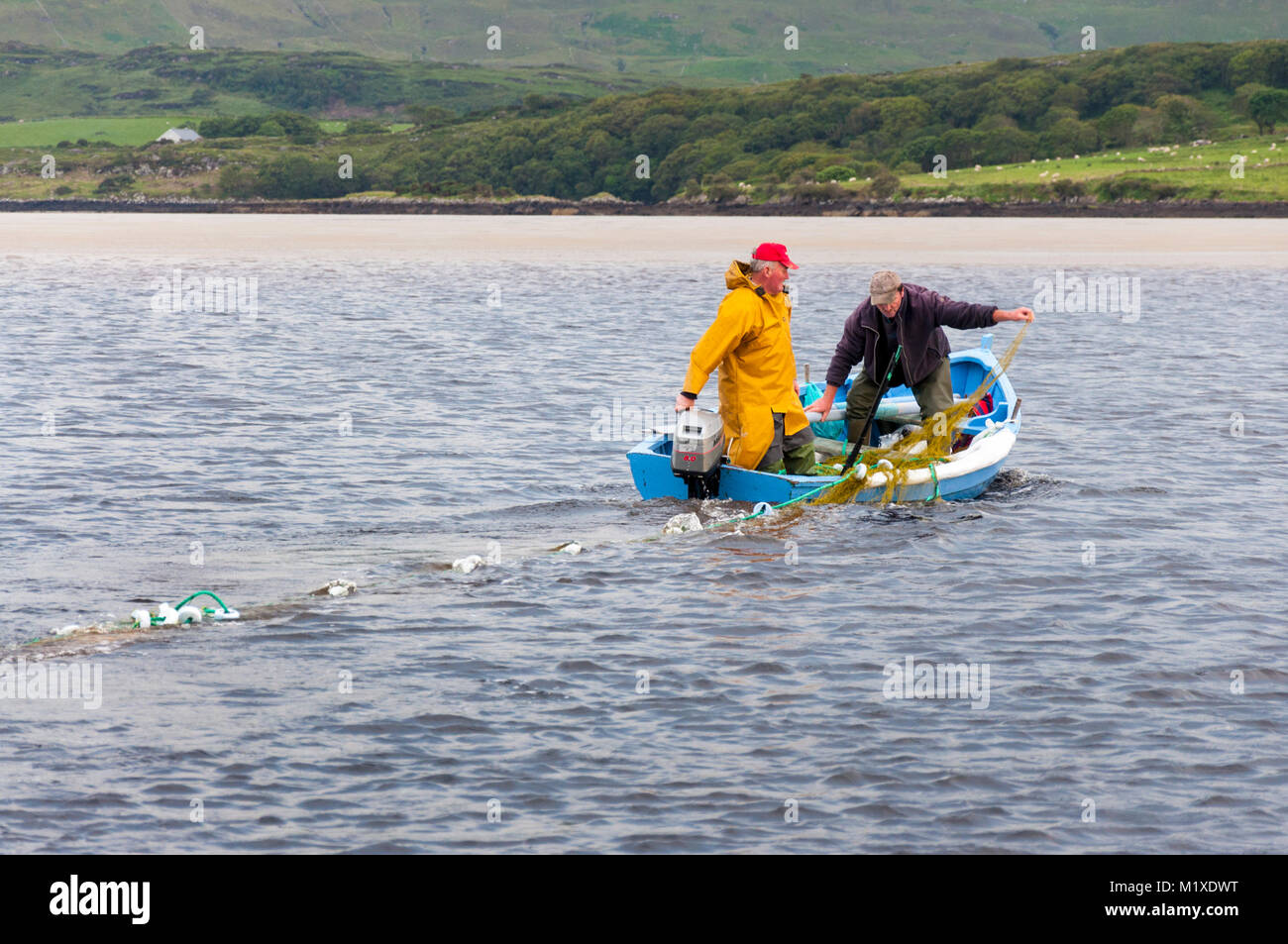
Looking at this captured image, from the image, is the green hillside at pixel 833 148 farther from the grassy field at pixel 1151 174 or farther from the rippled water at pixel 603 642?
the rippled water at pixel 603 642

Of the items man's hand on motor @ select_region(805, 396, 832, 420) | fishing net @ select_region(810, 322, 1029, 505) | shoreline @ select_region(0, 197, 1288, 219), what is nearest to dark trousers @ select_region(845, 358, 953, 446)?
fishing net @ select_region(810, 322, 1029, 505)

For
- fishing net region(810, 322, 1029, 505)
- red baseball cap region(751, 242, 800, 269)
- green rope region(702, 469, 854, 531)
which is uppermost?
red baseball cap region(751, 242, 800, 269)

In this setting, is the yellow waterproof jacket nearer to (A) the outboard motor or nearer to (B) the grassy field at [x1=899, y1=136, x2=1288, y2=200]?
(A) the outboard motor

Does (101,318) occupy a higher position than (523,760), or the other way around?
(101,318)

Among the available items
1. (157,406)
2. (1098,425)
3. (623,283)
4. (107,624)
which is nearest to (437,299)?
(623,283)

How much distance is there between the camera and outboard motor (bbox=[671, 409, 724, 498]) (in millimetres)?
13969

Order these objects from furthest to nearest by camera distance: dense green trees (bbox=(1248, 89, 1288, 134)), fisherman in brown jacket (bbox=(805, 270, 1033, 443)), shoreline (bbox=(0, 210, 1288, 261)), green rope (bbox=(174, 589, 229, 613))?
dense green trees (bbox=(1248, 89, 1288, 134))
shoreline (bbox=(0, 210, 1288, 261))
fisherman in brown jacket (bbox=(805, 270, 1033, 443))
green rope (bbox=(174, 589, 229, 613))

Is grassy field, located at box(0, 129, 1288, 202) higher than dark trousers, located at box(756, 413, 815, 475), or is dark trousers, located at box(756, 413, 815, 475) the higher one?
grassy field, located at box(0, 129, 1288, 202)

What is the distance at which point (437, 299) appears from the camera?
1813 inches

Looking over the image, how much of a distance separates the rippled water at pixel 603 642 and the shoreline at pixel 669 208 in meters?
79.4

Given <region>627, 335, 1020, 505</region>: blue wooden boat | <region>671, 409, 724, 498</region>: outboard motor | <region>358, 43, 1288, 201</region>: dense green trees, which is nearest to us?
<region>671, 409, 724, 498</region>: outboard motor

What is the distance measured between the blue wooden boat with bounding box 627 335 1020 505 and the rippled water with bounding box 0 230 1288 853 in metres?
0.27
